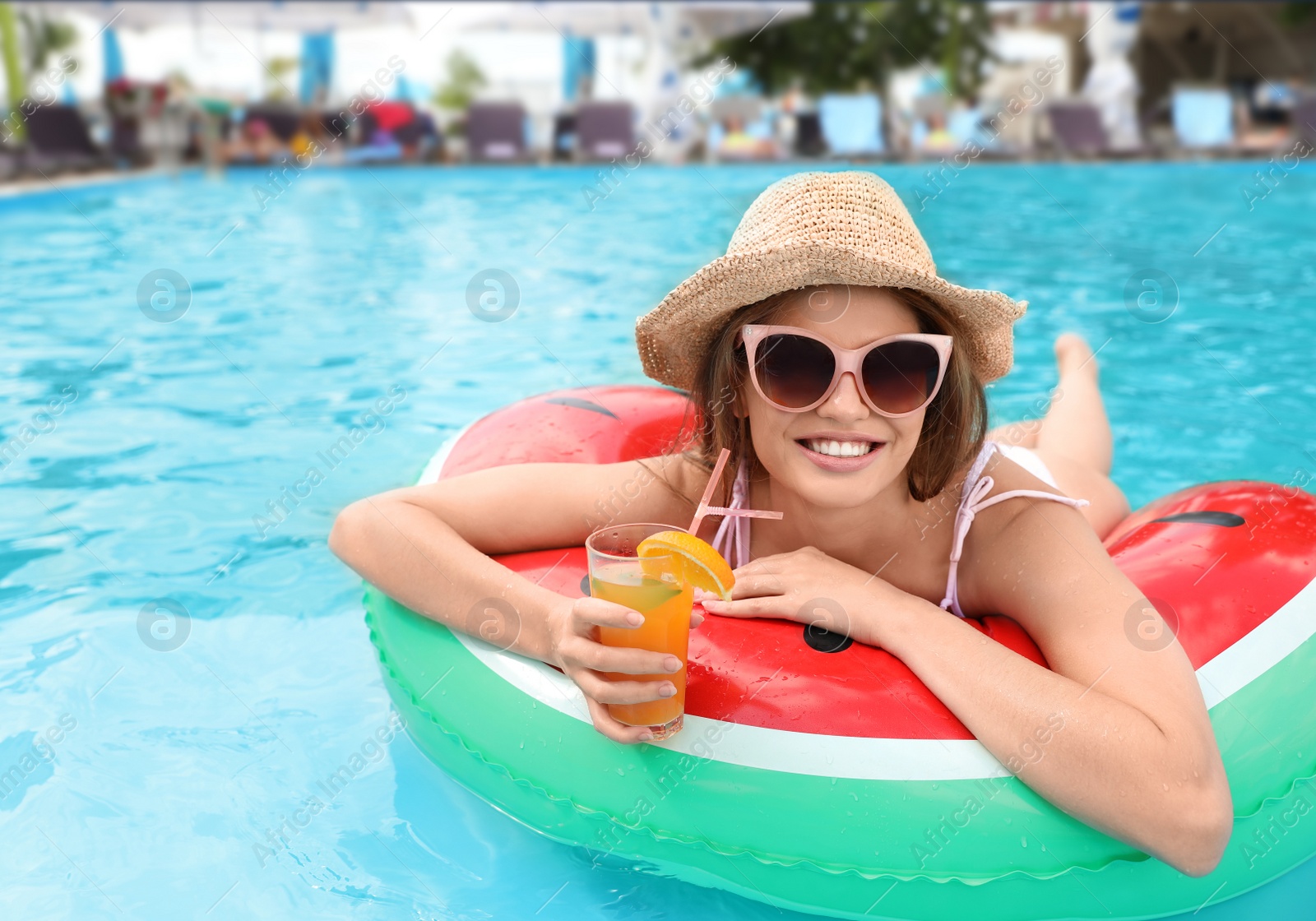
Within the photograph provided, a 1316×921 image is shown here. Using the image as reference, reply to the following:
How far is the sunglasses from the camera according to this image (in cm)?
192

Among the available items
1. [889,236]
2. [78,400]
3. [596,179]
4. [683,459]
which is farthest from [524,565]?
[596,179]

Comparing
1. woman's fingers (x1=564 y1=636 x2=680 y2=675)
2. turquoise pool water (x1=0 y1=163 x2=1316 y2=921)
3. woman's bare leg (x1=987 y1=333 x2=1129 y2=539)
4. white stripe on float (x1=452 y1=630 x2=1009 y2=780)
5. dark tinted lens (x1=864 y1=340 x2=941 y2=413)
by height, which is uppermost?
dark tinted lens (x1=864 y1=340 x2=941 y2=413)

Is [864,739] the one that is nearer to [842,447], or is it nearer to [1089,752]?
[1089,752]

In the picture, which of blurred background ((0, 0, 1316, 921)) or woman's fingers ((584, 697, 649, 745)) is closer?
woman's fingers ((584, 697, 649, 745))

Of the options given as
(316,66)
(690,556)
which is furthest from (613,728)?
(316,66)

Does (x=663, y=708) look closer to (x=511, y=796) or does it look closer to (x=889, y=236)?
(x=511, y=796)

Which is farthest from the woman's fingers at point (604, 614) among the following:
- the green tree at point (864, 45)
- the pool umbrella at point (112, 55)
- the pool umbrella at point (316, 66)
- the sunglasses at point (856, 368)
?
the green tree at point (864, 45)

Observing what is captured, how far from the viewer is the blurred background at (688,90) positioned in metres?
19.3

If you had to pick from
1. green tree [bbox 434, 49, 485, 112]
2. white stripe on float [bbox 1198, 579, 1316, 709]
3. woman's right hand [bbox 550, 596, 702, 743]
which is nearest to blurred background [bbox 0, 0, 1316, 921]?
white stripe on float [bbox 1198, 579, 1316, 709]

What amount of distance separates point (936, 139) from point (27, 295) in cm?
1637

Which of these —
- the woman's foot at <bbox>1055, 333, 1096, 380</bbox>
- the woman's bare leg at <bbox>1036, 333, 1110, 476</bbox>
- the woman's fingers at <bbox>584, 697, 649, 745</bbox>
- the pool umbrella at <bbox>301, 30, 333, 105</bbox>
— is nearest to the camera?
the woman's fingers at <bbox>584, 697, 649, 745</bbox>

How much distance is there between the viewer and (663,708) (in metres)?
1.86

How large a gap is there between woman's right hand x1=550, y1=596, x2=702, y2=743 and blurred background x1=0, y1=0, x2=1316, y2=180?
1501cm

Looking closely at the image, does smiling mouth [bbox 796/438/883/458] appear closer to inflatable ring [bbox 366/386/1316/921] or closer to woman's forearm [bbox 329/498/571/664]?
inflatable ring [bbox 366/386/1316/921]
